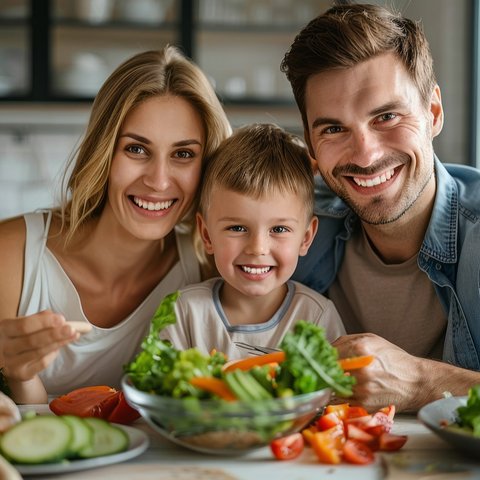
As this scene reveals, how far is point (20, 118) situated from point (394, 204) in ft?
9.96

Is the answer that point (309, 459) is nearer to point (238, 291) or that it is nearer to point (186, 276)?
point (238, 291)

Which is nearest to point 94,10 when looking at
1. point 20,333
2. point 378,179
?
point 378,179

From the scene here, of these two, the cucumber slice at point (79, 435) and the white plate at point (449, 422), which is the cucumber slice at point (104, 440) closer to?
the cucumber slice at point (79, 435)

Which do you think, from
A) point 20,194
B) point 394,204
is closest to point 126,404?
point 394,204

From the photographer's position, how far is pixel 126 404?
153 centimetres

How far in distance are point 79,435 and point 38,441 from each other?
63mm

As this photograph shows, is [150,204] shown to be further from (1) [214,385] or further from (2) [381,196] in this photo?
(1) [214,385]

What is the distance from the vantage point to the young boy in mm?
1935

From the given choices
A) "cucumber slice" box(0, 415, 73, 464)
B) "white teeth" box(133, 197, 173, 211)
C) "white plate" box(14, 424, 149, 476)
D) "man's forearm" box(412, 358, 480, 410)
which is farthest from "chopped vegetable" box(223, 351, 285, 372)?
"white teeth" box(133, 197, 173, 211)

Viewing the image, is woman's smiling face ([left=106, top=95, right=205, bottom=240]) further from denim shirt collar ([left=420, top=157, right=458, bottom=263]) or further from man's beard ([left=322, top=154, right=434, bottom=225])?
denim shirt collar ([left=420, top=157, right=458, bottom=263])

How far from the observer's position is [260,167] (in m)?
1.95

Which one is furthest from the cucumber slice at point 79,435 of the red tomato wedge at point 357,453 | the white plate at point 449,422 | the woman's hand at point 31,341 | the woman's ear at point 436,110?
the woman's ear at point 436,110

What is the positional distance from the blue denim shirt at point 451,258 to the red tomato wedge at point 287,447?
79 cm

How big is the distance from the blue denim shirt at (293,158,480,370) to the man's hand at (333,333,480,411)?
27 centimetres
